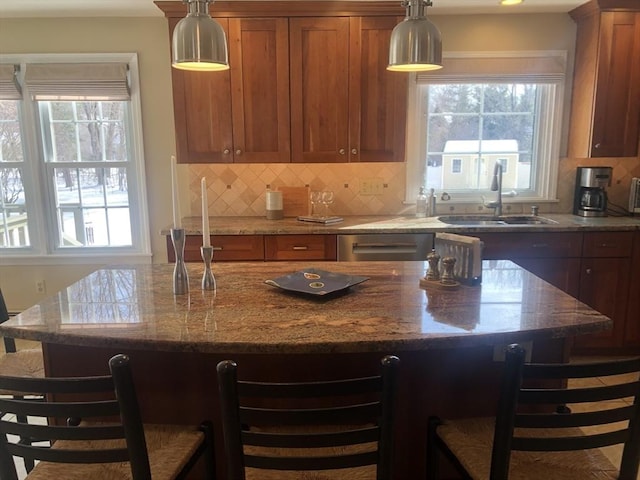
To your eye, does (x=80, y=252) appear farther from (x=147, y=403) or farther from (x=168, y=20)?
(x=147, y=403)

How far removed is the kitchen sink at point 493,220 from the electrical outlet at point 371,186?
21.5 inches

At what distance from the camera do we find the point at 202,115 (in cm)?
348

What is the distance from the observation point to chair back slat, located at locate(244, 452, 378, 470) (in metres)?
1.16

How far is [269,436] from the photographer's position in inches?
45.1

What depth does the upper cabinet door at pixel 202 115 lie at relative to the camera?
343cm

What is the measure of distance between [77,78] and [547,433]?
379cm

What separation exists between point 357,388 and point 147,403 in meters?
0.92

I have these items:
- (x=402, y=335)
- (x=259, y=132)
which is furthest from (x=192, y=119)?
(x=402, y=335)

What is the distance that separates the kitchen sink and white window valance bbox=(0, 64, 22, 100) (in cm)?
334

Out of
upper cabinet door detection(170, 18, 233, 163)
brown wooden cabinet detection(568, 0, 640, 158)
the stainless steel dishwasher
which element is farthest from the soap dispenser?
upper cabinet door detection(170, 18, 233, 163)

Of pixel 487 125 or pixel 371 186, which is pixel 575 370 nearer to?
pixel 371 186

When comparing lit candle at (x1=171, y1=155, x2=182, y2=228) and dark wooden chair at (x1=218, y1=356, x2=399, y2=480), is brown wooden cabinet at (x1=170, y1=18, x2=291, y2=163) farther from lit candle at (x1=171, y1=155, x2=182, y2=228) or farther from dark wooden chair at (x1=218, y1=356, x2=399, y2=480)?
dark wooden chair at (x1=218, y1=356, x2=399, y2=480)

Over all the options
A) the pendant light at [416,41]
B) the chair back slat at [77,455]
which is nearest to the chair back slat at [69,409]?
the chair back slat at [77,455]

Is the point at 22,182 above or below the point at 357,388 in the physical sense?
above
